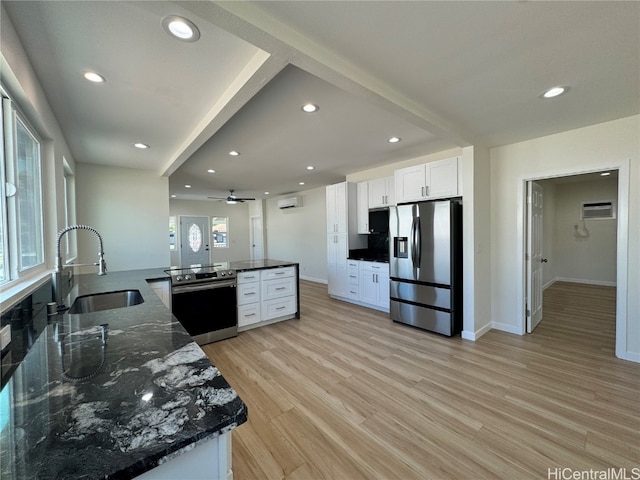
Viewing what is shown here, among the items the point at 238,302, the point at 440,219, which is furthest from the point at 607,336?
the point at 238,302

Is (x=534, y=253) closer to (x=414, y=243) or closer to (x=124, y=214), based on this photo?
(x=414, y=243)

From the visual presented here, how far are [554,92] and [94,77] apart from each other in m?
3.55

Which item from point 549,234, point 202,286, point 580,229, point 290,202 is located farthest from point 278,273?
point 580,229

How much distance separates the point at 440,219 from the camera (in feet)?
11.2

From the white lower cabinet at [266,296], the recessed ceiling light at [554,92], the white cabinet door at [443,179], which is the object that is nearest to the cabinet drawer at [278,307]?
the white lower cabinet at [266,296]

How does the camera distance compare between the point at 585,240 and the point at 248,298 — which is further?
the point at 585,240

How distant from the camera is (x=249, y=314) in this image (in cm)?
373

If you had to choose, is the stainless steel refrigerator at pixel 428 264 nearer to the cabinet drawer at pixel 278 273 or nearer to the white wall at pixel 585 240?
the cabinet drawer at pixel 278 273

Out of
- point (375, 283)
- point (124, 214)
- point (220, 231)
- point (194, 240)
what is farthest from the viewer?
point (220, 231)

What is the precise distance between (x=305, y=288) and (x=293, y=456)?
195 inches

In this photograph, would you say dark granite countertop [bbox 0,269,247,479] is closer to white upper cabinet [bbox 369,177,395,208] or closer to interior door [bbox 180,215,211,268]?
white upper cabinet [bbox 369,177,395,208]

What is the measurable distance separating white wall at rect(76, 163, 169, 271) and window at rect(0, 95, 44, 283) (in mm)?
2289

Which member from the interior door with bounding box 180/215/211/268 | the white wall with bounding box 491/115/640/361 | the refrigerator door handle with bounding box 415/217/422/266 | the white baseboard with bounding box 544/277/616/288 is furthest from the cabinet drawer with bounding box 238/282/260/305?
the white baseboard with bounding box 544/277/616/288

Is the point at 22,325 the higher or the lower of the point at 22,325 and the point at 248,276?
the higher
